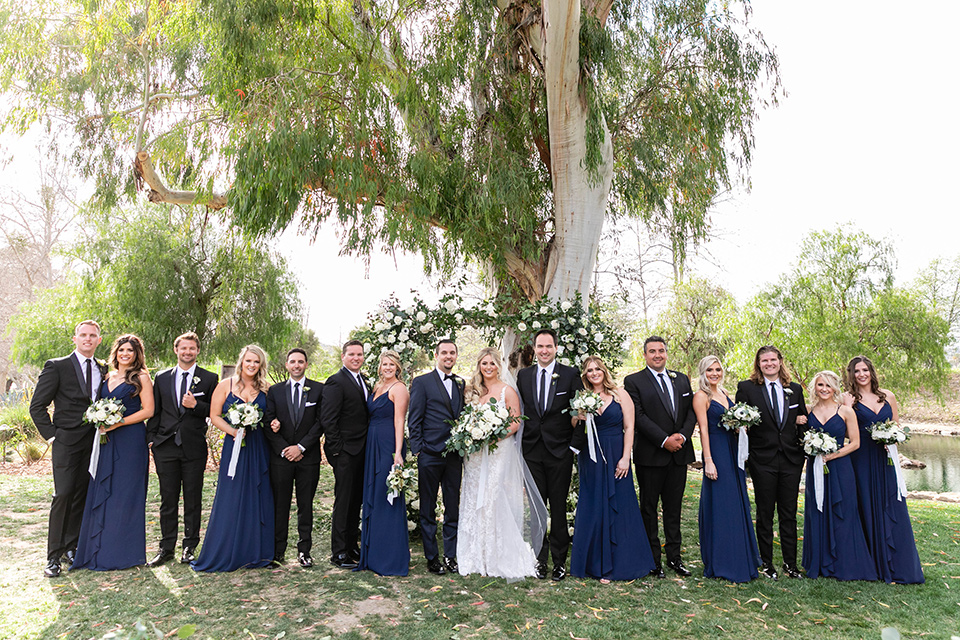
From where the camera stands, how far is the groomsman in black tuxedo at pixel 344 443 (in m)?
5.52

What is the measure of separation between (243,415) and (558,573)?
291cm

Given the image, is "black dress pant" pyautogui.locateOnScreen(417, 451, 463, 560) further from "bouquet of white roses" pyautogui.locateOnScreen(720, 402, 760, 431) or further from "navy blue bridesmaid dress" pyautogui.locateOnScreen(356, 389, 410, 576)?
"bouquet of white roses" pyautogui.locateOnScreen(720, 402, 760, 431)

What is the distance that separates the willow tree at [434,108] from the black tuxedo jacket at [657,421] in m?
3.31

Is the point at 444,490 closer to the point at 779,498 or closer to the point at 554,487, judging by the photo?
the point at 554,487

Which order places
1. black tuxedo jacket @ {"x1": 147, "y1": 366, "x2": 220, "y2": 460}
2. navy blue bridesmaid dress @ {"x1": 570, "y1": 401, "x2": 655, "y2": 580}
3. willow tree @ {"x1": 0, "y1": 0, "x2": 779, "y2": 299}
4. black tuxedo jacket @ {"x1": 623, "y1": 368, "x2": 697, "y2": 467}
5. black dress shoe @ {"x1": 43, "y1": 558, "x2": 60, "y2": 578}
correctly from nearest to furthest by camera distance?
black dress shoe @ {"x1": 43, "y1": 558, "x2": 60, "y2": 578} → navy blue bridesmaid dress @ {"x1": 570, "y1": 401, "x2": 655, "y2": 580} → black tuxedo jacket @ {"x1": 623, "y1": 368, "x2": 697, "y2": 467} → black tuxedo jacket @ {"x1": 147, "y1": 366, "x2": 220, "y2": 460} → willow tree @ {"x1": 0, "y1": 0, "x2": 779, "y2": 299}

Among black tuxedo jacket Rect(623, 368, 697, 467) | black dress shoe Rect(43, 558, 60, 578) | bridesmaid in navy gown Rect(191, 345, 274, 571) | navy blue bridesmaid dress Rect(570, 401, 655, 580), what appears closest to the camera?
black dress shoe Rect(43, 558, 60, 578)

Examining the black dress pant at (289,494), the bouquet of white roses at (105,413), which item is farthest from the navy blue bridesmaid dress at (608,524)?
the bouquet of white roses at (105,413)

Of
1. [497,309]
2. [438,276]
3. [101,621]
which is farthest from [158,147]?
[101,621]

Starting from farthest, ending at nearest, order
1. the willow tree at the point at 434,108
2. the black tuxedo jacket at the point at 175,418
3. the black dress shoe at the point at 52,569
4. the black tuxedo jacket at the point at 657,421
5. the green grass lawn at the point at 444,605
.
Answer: the willow tree at the point at 434,108 < the black tuxedo jacket at the point at 175,418 < the black tuxedo jacket at the point at 657,421 < the black dress shoe at the point at 52,569 < the green grass lawn at the point at 444,605

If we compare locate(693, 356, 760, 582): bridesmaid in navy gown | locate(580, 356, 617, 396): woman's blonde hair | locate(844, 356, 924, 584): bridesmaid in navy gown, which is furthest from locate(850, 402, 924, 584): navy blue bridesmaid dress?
locate(580, 356, 617, 396): woman's blonde hair

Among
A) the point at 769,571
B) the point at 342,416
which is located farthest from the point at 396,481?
the point at 769,571

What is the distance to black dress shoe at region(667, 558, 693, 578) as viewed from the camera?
5272 millimetres

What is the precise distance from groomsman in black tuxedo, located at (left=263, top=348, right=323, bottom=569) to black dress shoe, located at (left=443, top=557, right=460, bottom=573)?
46.4 inches

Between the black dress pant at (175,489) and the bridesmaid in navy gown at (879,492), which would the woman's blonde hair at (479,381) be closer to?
the black dress pant at (175,489)
